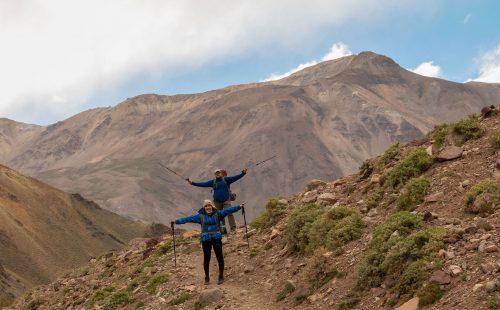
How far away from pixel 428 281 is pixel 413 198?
15.6ft

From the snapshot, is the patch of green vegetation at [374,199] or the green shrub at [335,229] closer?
the green shrub at [335,229]

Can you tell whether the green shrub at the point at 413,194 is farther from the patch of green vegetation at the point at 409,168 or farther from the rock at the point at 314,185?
the rock at the point at 314,185

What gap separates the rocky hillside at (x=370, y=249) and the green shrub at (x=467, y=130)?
37mm

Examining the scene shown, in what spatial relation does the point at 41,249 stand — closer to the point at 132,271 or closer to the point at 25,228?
the point at 25,228

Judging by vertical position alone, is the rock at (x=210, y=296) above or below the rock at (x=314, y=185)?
below

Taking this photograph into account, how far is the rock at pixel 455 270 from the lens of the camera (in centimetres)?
1065

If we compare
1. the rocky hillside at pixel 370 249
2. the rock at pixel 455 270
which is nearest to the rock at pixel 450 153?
the rocky hillside at pixel 370 249

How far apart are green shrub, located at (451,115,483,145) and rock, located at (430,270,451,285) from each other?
778cm

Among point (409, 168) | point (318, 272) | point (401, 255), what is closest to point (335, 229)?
point (318, 272)

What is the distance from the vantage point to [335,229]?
15922mm

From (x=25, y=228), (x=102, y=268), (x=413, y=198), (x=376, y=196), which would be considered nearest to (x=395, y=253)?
(x=413, y=198)

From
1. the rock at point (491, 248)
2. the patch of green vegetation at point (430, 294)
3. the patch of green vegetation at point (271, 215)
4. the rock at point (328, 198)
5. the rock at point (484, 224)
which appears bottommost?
the patch of green vegetation at point (430, 294)

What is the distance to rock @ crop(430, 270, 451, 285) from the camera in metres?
10.6

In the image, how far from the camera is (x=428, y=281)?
1089 centimetres
